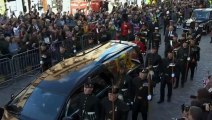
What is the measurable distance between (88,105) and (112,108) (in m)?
0.50

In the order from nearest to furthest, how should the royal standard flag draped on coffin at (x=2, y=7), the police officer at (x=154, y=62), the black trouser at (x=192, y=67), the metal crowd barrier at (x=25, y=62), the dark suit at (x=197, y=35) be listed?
the police officer at (x=154, y=62)
the black trouser at (x=192, y=67)
the metal crowd barrier at (x=25, y=62)
the dark suit at (x=197, y=35)
the royal standard flag draped on coffin at (x=2, y=7)

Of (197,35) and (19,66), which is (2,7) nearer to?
(19,66)

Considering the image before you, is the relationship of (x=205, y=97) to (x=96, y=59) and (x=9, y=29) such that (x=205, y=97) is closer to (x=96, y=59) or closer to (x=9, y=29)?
(x=96, y=59)

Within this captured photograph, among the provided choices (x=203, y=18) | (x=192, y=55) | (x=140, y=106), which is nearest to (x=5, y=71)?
(x=140, y=106)

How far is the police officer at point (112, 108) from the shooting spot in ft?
25.7

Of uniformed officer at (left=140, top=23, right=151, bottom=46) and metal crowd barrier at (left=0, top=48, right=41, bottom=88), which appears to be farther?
uniformed officer at (left=140, top=23, right=151, bottom=46)

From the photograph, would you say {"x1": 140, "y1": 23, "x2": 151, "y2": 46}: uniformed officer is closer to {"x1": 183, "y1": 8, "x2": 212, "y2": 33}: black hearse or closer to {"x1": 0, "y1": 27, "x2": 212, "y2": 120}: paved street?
{"x1": 0, "y1": 27, "x2": 212, "y2": 120}: paved street

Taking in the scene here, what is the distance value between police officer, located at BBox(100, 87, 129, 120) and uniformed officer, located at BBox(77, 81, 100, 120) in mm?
154

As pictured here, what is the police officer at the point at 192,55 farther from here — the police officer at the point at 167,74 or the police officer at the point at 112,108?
the police officer at the point at 112,108

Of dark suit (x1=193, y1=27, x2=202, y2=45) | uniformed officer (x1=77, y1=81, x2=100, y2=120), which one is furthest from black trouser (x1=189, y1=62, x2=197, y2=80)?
uniformed officer (x1=77, y1=81, x2=100, y2=120)

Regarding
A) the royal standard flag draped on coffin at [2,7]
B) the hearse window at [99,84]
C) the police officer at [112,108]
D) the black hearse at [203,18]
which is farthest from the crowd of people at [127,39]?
the royal standard flag draped on coffin at [2,7]

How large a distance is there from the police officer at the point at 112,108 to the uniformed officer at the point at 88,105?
6.1 inches

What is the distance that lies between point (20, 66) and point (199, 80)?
262 inches

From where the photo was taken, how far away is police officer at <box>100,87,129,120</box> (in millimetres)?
7820
